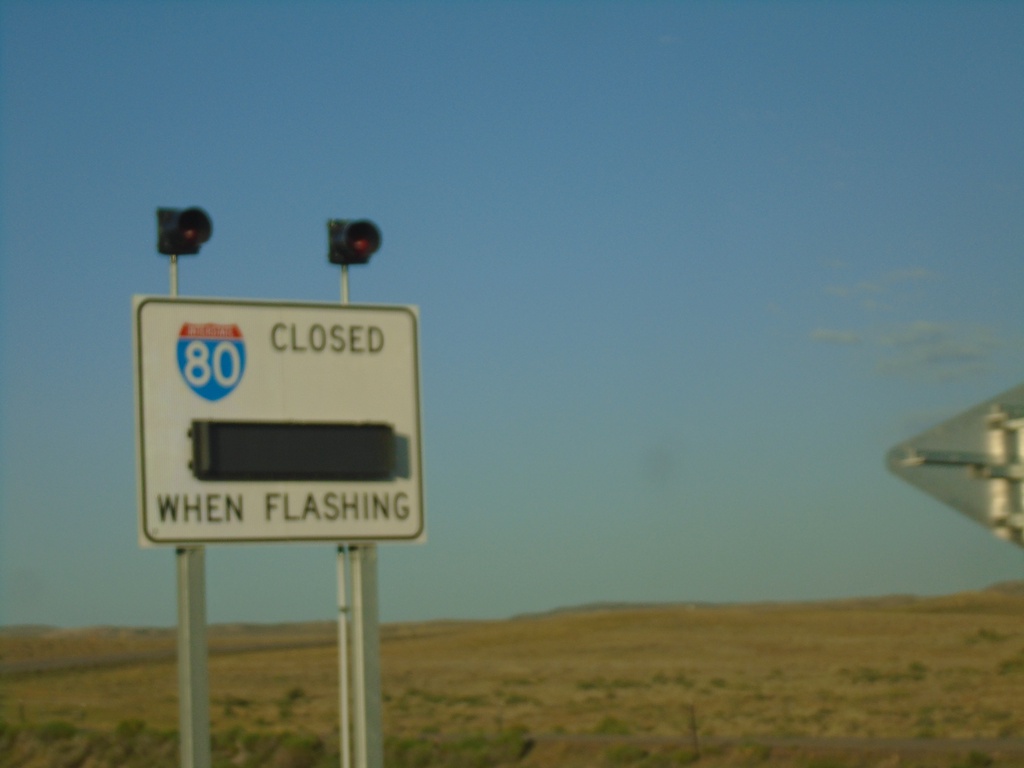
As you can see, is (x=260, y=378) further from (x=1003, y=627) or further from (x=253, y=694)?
(x=1003, y=627)

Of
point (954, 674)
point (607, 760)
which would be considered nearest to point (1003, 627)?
point (954, 674)

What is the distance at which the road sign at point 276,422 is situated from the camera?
8172mm

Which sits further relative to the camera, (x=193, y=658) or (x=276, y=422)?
(x=276, y=422)

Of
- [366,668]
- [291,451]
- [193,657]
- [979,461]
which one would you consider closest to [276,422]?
[291,451]

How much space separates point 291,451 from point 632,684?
49748 millimetres

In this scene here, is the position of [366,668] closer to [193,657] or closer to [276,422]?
[193,657]

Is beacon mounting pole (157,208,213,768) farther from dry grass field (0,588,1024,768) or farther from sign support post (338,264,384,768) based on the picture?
dry grass field (0,588,1024,768)

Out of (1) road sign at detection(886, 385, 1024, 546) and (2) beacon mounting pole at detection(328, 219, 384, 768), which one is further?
(2) beacon mounting pole at detection(328, 219, 384, 768)

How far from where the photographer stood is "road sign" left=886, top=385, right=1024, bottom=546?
4148mm

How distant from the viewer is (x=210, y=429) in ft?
27.0

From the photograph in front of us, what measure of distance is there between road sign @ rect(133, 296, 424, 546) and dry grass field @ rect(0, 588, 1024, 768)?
18521 mm

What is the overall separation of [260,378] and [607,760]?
20011 mm

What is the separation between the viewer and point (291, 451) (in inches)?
333

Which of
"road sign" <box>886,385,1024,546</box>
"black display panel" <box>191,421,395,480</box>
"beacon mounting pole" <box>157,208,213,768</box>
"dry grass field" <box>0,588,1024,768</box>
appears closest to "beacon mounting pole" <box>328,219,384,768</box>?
"black display panel" <box>191,421,395,480</box>
